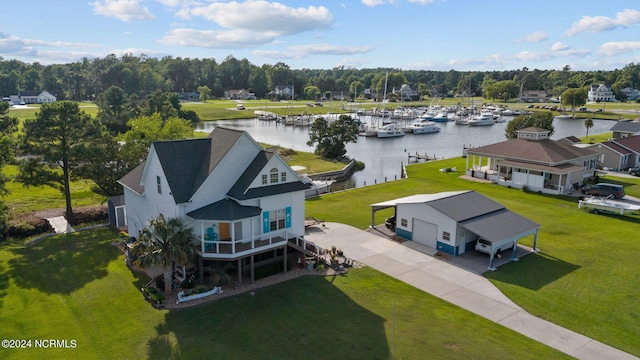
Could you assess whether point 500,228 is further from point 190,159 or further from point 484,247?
point 190,159

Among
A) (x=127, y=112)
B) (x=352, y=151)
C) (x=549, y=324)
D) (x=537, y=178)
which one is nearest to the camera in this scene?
(x=549, y=324)

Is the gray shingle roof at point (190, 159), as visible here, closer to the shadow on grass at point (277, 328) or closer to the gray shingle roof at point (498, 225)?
the shadow on grass at point (277, 328)

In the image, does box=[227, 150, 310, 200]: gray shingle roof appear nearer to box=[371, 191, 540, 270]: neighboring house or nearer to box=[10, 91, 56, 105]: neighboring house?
box=[371, 191, 540, 270]: neighboring house

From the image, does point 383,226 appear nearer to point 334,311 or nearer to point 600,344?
point 334,311

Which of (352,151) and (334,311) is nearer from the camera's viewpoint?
(334,311)

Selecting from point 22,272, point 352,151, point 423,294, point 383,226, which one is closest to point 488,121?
point 352,151

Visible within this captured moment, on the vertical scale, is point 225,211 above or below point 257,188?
below

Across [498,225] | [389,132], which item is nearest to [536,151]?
[498,225]
